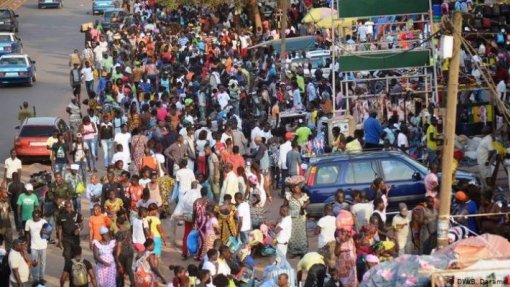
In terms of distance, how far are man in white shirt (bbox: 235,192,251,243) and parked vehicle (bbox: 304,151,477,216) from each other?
182 cm

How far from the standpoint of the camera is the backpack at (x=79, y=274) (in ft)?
75.7

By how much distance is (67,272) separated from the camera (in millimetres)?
23531

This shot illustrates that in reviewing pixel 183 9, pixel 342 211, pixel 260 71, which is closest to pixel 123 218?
pixel 342 211

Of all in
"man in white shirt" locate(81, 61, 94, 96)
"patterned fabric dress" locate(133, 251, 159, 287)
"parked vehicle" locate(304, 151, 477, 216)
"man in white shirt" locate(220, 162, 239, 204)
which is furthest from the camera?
"man in white shirt" locate(81, 61, 94, 96)

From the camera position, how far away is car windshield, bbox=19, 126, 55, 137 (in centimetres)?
3550

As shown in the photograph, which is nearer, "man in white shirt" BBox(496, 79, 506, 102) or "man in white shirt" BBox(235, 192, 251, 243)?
"man in white shirt" BBox(235, 192, 251, 243)

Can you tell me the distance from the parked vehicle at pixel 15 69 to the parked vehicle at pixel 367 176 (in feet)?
76.9

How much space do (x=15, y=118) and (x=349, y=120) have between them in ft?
46.1

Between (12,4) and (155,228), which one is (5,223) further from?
(12,4)

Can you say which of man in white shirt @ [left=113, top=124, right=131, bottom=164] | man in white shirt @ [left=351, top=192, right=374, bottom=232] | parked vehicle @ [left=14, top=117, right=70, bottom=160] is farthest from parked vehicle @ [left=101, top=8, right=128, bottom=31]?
man in white shirt @ [left=351, top=192, right=374, bottom=232]

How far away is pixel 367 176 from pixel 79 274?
5.84 metres

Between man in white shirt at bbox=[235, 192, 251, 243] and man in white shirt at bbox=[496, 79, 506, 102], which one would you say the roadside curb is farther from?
man in white shirt at bbox=[235, 192, 251, 243]

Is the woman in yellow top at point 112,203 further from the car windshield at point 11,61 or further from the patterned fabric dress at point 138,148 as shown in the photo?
the car windshield at point 11,61

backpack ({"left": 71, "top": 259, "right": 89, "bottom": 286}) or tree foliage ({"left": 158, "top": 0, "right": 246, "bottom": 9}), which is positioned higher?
backpack ({"left": 71, "top": 259, "right": 89, "bottom": 286})
